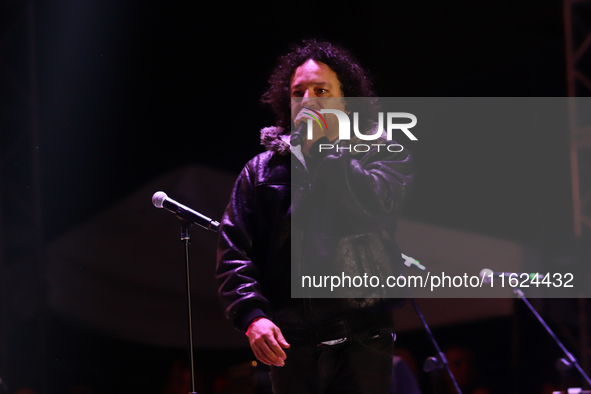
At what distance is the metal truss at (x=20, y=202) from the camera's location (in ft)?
10.0

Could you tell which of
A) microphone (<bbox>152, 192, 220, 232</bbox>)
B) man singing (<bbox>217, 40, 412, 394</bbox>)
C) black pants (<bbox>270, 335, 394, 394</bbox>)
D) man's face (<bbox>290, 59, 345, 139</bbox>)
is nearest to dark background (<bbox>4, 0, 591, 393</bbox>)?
microphone (<bbox>152, 192, 220, 232</bbox>)

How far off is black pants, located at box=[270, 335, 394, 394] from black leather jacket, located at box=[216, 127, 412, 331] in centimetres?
8

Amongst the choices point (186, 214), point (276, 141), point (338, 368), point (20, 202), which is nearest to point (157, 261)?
point (20, 202)

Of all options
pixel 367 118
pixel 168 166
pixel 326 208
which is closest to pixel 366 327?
pixel 326 208

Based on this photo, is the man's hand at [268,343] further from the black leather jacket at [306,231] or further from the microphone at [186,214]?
the microphone at [186,214]

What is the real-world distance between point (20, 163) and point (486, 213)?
2529mm

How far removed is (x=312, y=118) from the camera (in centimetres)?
165

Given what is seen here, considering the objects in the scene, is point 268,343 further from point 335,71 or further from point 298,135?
point 335,71

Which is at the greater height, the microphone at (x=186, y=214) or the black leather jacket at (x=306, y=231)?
the microphone at (x=186, y=214)

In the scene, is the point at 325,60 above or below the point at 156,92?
below

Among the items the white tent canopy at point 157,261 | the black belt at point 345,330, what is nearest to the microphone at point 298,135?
the black belt at point 345,330

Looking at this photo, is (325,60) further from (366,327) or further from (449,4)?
(449,4)

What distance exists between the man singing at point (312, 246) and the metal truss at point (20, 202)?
187 centimetres

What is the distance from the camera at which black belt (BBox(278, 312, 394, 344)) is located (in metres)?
1.52
